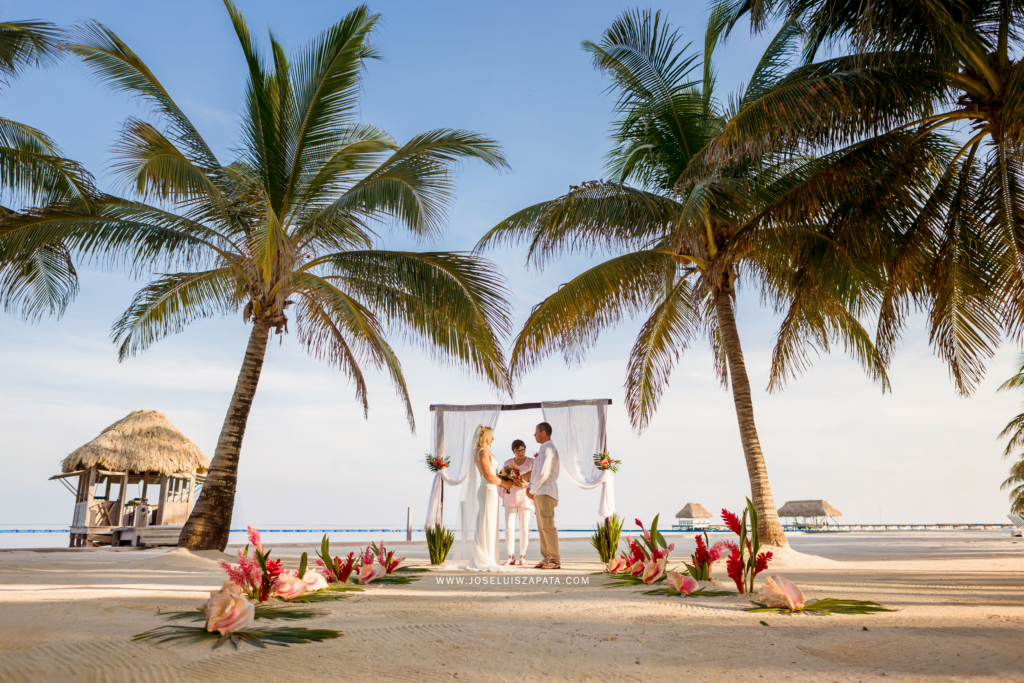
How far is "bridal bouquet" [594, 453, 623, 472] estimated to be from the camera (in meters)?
9.05

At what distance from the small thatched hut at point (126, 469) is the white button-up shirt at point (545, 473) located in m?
9.50

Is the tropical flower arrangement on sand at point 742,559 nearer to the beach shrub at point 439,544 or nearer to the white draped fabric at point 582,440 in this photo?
the white draped fabric at point 582,440

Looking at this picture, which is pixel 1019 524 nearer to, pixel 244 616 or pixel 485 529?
pixel 485 529

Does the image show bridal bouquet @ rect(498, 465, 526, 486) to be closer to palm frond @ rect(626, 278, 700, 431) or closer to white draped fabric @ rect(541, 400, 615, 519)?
white draped fabric @ rect(541, 400, 615, 519)

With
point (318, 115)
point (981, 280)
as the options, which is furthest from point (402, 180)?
point (981, 280)

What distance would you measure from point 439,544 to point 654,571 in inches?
159

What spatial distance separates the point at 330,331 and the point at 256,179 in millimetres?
2574

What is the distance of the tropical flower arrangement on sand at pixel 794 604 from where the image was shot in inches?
144

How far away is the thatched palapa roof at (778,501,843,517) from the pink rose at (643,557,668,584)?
2745 cm

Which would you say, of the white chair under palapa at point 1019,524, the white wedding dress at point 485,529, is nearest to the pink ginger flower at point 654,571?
the white wedding dress at point 485,529

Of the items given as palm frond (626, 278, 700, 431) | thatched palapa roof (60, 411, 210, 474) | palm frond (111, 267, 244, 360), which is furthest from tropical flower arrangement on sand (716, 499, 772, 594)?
thatched palapa roof (60, 411, 210, 474)

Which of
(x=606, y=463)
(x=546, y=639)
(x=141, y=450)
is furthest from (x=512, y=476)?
(x=141, y=450)

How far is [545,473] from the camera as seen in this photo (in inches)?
A: 307

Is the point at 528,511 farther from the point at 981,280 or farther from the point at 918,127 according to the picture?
the point at 918,127
